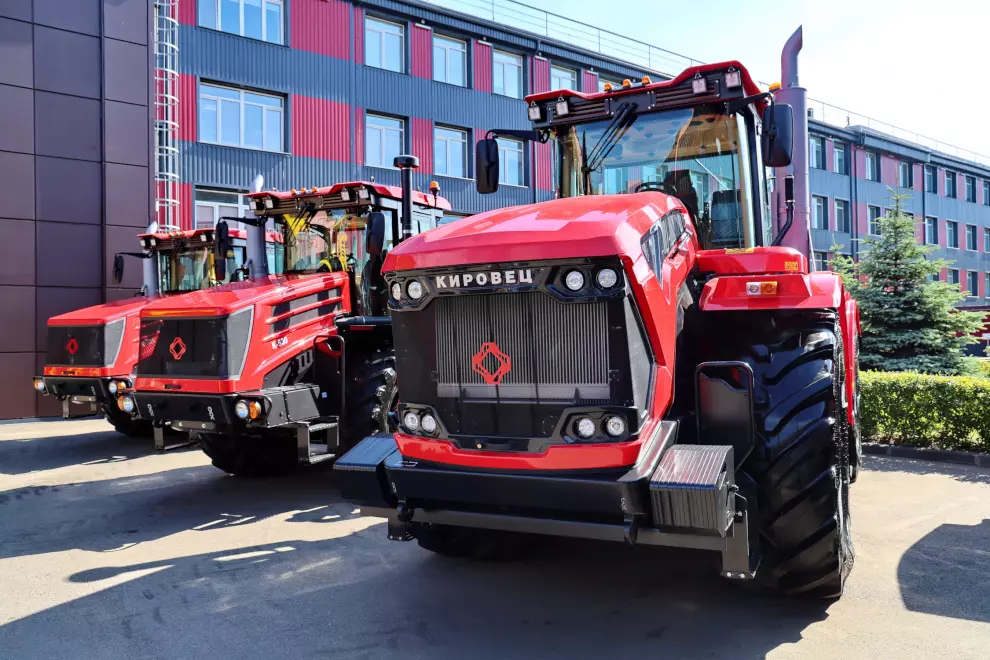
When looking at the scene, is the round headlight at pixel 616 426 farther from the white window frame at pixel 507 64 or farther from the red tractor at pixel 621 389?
the white window frame at pixel 507 64

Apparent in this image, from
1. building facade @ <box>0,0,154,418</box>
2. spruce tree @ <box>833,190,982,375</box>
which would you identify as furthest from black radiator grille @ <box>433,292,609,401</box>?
building facade @ <box>0,0,154,418</box>

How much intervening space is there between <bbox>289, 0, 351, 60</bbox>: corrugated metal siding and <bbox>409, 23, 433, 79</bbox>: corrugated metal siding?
2010mm

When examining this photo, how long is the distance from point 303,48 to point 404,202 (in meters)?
13.9

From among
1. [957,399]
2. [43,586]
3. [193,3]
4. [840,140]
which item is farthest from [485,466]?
[840,140]

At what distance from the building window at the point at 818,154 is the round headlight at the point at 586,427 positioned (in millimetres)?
34778

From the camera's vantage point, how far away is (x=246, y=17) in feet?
60.8

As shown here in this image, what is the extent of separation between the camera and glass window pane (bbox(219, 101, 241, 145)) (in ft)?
60.0

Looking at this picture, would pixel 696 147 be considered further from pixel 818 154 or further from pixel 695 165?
pixel 818 154

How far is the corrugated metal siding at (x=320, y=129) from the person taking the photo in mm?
19344

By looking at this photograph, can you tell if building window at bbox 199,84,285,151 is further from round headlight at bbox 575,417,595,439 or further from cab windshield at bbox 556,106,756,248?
round headlight at bbox 575,417,595,439

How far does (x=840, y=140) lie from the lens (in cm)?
3547

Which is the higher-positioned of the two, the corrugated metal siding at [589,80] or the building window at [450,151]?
the corrugated metal siding at [589,80]

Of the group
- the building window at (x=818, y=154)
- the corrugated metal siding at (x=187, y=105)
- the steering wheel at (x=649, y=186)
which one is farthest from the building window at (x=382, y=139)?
the building window at (x=818, y=154)

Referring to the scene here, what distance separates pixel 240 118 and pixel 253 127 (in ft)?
1.25
